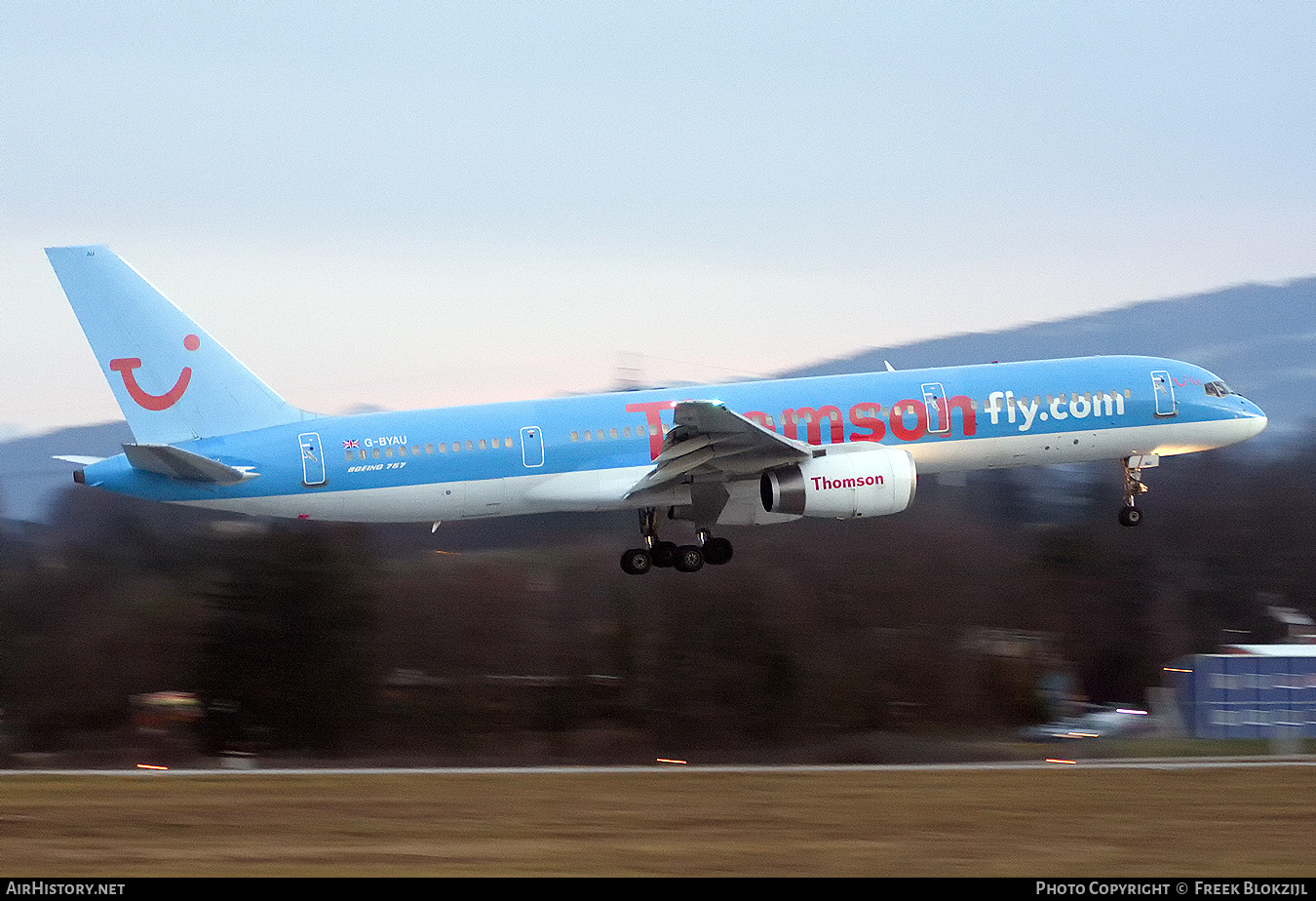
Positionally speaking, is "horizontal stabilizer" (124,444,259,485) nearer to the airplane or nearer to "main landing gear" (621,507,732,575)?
the airplane

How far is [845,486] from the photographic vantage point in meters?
40.3

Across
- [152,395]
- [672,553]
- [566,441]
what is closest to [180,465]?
[152,395]

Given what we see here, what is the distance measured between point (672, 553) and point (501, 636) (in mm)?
29336

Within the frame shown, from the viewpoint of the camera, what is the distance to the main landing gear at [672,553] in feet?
142

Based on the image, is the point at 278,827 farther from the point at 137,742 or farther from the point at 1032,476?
Answer: the point at 1032,476

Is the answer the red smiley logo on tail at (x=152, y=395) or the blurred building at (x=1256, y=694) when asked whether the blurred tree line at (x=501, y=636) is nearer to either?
the blurred building at (x=1256, y=694)

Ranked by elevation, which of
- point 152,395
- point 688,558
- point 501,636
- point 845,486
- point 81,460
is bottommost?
point 501,636

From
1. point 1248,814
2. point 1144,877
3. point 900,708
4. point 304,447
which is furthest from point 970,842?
point 900,708

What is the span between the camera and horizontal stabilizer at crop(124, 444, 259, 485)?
38.4 meters

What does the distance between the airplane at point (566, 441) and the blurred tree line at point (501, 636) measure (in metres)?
23.7

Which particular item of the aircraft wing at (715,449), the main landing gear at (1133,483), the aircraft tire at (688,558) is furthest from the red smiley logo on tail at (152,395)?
the main landing gear at (1133,483)

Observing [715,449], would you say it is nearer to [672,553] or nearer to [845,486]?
[845,486]

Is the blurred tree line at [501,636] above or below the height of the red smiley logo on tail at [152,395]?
below

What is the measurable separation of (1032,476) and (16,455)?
6456 centimetres
